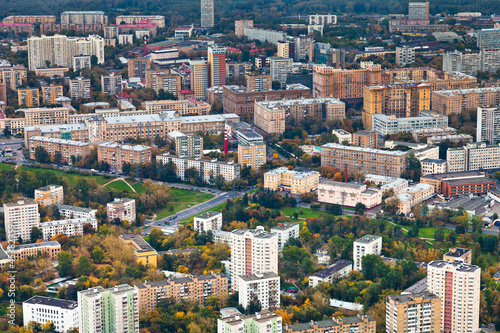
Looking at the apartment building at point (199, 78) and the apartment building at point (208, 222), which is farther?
the apartment building at point (199, 78)

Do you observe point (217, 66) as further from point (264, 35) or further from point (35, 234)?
point (35, 234)

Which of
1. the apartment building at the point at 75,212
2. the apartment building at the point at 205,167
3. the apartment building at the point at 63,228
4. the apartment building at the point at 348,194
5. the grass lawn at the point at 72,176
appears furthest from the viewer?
the grass lawn at the point at 72,176

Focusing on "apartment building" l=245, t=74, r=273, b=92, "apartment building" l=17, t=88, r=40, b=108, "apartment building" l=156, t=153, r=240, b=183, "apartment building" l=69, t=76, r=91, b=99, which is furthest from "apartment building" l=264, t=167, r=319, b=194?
"apartment building" l=69, t=76, r=91, b=99

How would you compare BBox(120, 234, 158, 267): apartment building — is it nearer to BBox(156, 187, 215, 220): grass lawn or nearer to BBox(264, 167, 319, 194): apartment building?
BBox(156, 187, 215, 220): grass lawn

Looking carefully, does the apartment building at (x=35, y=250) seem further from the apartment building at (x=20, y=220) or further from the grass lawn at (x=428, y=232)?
the grass lawn at (x=428, y=232)

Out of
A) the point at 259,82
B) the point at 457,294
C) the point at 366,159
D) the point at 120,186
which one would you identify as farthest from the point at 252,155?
the point at 457,294

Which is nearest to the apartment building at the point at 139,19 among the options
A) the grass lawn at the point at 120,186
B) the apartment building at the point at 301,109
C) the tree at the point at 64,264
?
the apartment building at the point at 301,109
